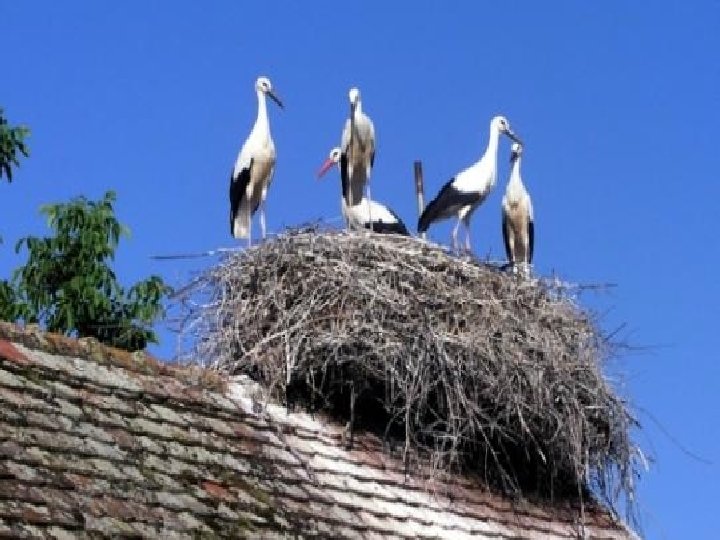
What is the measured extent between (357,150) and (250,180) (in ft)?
3.64

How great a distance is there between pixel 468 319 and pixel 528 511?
1291 millimetres

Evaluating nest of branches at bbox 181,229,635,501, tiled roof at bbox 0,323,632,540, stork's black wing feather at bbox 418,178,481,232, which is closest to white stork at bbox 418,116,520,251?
stork's black wing feather at bbox 418,178,481,232

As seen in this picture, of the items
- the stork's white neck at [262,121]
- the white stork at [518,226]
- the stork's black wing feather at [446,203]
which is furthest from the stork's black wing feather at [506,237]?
the stork's white neck at [262,121]

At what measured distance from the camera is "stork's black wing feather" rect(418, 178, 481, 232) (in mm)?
12734

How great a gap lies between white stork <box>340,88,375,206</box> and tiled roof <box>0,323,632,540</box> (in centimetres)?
516

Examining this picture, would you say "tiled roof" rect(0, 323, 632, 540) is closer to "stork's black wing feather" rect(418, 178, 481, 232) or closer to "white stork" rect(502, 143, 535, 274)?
"stork's black wing feather" rect(418, 178, 481, 232)

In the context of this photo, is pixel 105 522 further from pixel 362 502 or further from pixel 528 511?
pixel 528 511

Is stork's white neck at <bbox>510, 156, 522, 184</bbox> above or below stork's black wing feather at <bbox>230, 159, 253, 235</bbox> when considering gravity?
above

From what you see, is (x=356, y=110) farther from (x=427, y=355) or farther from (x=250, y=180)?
(x=427, y=355)

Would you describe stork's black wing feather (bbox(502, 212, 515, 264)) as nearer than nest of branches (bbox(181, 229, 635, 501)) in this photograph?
No

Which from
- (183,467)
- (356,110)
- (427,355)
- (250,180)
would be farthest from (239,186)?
(183,467)

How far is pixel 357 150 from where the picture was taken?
1309 centimetres

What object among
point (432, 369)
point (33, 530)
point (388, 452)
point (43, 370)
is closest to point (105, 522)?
point (33, 530)

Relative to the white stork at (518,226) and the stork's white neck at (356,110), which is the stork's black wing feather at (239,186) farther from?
the white stork at (518,226)
